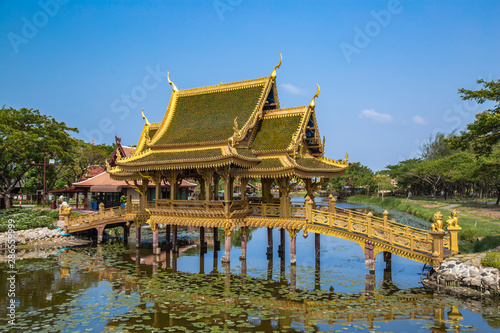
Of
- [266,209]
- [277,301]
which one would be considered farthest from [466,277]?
[266,209]

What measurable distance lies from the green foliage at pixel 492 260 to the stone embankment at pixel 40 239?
24.4 metres

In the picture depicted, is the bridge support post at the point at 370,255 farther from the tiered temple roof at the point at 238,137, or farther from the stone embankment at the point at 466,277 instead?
the tiered temple roof at the point at 238,137

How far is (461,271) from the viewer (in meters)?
15.8

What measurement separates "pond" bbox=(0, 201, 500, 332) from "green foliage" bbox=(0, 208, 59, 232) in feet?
24.2

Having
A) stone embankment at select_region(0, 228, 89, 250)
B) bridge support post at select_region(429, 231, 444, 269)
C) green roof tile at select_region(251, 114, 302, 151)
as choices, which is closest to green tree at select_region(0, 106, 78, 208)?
stone embankment at select_region(0, 228, 89, 250)

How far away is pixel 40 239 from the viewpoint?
1099 inches

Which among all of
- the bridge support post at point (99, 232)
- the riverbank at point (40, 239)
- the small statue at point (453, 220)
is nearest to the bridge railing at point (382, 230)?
the small statue at point (453, 220)

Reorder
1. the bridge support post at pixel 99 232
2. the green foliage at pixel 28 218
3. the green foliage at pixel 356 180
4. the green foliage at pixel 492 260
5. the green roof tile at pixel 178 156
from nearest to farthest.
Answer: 1. the green foliage at pixel 492 260
2. the green roof tile at pixel 178 156
3. the bridge support post at pixel 99 232
4. the green foliage at pixel 28 218
5. the green foliage at pixel 356 180

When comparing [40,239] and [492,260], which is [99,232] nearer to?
[40,239]

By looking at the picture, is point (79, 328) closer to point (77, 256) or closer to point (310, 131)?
point (77, 256)

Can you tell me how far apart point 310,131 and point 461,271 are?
1058 cm

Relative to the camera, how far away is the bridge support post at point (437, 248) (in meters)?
16.4

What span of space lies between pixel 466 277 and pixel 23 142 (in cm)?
3445

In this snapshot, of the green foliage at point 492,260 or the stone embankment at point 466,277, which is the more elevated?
the green foliage at point 492,260
